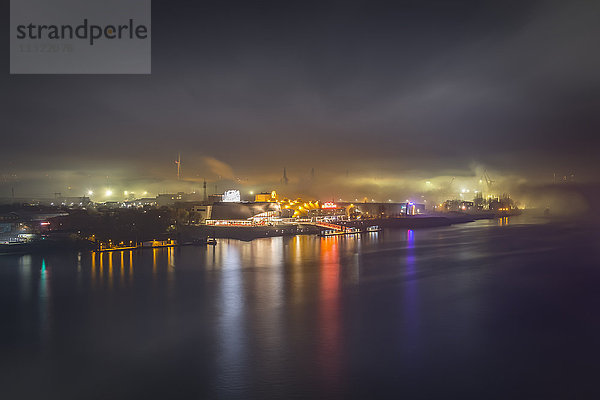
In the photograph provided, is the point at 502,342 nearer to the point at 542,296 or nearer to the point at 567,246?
the point at 542,296

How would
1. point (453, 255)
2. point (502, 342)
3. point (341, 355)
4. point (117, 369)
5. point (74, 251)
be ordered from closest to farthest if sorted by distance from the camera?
1. point (117, 369)
2. point (341, 355)
3. point (502, 342)
4. point (74, 251)
5. point (453, 255)

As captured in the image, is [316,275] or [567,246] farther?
[567,246]

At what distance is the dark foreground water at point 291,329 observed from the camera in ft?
31.3

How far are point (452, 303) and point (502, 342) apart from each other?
417 cm

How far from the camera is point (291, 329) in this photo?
1313 cm

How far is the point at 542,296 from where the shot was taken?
17.9 meters

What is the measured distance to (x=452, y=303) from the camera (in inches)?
645

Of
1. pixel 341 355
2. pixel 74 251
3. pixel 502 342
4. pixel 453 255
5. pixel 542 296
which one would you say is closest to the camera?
pixel 341 355

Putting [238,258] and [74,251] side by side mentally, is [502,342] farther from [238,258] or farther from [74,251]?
[74,251]

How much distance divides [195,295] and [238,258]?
8.63 meters

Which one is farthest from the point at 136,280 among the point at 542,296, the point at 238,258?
the point at 542,296

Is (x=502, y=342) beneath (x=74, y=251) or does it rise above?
beneath

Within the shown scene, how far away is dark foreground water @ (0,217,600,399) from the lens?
9555mm

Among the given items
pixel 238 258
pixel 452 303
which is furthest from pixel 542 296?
pixel 238 258
